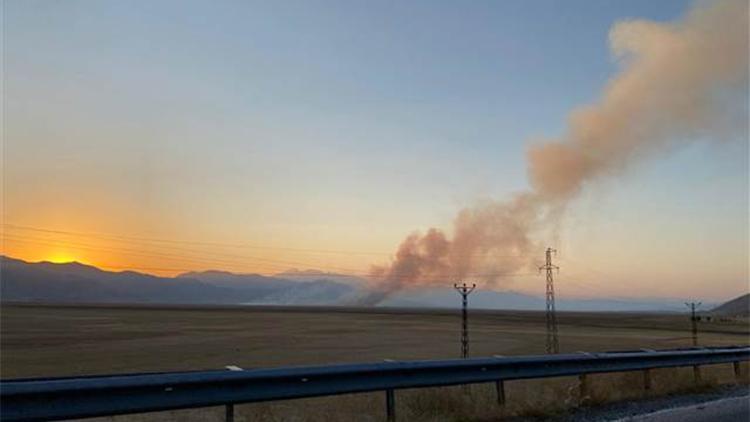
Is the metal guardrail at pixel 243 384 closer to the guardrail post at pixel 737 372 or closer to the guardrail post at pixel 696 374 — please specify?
the guardrail post at pixel 696 374

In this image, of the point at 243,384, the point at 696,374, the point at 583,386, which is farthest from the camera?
the point at 696,374

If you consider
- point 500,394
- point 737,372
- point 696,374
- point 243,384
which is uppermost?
point 243,384

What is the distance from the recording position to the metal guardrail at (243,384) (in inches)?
242

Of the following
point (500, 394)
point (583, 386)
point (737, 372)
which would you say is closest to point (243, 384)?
point (500, 394)

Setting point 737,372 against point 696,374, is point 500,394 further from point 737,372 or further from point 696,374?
point 737,372

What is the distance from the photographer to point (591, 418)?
9758mm

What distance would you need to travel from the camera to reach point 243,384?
7.47 meters

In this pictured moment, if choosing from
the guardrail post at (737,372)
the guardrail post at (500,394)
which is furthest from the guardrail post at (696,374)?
the guardrail post at (500,394)

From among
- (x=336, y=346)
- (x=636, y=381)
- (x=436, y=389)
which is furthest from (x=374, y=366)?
(x=336, y=346)

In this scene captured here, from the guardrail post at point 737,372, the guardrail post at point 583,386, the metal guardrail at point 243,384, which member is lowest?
the guardrail post at point 737,372

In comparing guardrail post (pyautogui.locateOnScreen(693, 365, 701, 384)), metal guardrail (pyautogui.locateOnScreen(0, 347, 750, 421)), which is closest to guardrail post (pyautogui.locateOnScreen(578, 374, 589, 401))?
metal guardrail (pyautogui.locateOnScreen(0, 347, 750, 421))

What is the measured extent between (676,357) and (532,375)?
14.2 ft

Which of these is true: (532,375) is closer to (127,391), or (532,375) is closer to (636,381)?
(636,381)

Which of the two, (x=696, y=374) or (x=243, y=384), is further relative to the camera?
(x=696, y=374)
